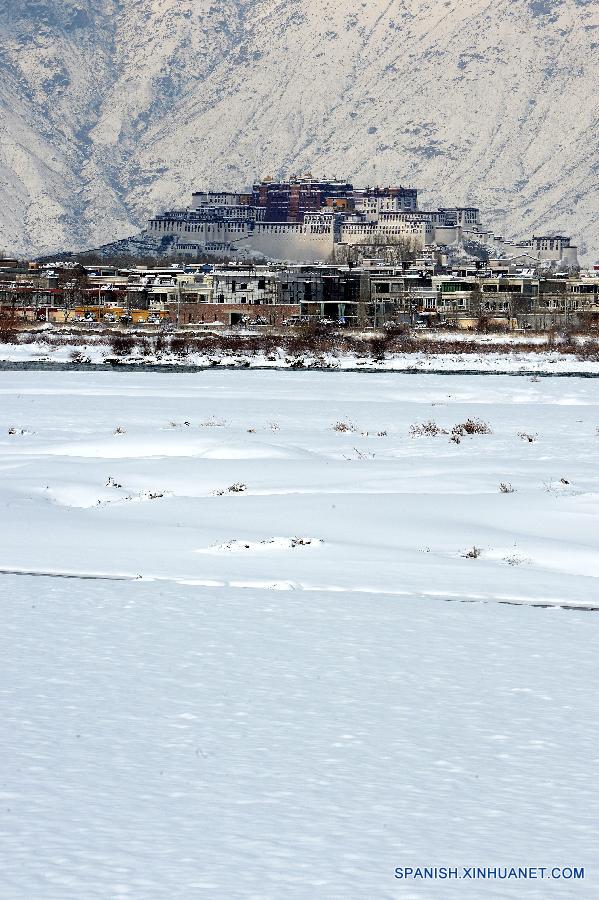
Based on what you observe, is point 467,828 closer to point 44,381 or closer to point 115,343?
point 44,381

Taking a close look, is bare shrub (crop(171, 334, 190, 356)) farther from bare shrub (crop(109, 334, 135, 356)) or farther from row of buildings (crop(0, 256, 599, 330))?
row of buildings (crop(0, 256, 599, 330))

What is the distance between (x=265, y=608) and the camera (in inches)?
518

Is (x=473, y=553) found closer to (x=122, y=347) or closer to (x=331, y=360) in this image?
(x=331, y=360)

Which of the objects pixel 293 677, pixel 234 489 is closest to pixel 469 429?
pixel 234 489

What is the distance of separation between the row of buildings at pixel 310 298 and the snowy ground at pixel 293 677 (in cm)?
10272

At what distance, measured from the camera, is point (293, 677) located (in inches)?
411

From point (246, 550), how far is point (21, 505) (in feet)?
14.6

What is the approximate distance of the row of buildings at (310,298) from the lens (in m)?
141

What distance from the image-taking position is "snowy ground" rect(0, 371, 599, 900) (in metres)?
6.98

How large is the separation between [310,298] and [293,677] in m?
148

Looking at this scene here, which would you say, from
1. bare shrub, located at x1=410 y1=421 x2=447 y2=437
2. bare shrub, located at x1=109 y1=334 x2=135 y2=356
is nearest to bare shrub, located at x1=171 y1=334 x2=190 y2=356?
bare shrub, located at x1=109 y1=334 x2=135 y2=356

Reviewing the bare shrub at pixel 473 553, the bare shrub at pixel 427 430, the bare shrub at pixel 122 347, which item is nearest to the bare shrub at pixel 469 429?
the bare shrub at pixel 427 430

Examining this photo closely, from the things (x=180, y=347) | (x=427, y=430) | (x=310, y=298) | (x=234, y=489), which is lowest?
(x=180, y=347)

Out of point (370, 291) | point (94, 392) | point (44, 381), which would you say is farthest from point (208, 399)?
point (370, 291)
